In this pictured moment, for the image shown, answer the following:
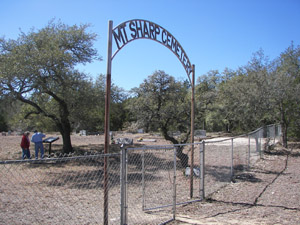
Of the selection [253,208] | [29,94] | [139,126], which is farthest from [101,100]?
[253,208]

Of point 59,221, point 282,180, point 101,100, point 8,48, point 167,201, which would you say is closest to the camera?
point 59,221

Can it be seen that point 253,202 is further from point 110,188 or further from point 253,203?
point 110,188

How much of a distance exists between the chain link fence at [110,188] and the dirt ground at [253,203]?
15.1 inches

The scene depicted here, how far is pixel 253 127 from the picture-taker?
751 inches

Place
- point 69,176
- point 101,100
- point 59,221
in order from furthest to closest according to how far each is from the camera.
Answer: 1. point 101,100
2. point 69,176
3. point 59,221

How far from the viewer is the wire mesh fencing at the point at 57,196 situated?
5645 millimetres

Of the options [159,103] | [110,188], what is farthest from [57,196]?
[159,103]

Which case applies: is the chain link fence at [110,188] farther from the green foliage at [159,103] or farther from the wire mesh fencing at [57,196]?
the green foliage at [159,103]

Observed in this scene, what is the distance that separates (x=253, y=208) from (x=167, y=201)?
7.25 feet

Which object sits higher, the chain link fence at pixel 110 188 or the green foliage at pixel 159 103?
the green foliage at pixel 159 103

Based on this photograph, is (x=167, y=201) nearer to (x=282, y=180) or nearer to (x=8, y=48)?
(x=282, y=180)

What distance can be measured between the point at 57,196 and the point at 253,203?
5102 millimetres

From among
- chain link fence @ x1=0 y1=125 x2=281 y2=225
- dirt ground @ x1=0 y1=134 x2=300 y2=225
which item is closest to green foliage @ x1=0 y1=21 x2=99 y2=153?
chain link fence @ x1=0 y1=125 x2=281 y2=225

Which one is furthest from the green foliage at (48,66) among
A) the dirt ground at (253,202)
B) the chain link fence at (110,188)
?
the dirt ground at (253,202)
